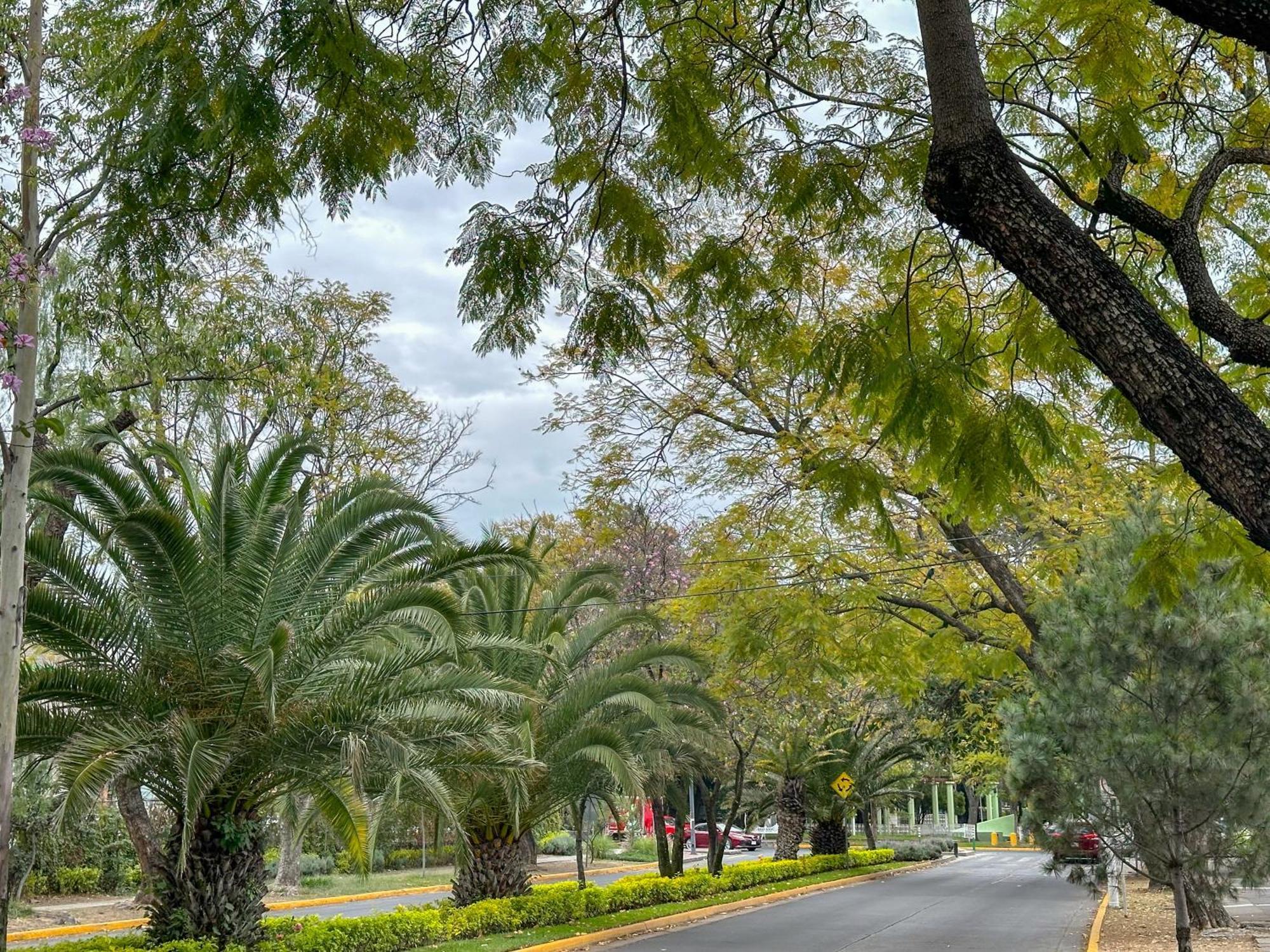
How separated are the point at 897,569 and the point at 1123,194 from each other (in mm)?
12069

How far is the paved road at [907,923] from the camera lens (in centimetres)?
1634

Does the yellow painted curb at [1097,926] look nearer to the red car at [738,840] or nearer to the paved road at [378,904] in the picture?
the paved road at [378,904]

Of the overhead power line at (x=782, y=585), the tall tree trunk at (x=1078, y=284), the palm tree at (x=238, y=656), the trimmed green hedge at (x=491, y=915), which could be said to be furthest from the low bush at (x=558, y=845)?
the tall tree trunk at (x=1078, y=284)

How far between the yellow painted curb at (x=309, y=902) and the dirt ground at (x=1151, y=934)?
11.0 meters

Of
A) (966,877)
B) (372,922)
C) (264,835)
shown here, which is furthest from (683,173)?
(966,877)

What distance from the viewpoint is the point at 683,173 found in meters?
5.88

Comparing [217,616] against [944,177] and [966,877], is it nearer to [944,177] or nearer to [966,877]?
[944,177]

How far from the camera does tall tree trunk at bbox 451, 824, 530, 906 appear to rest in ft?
58.4

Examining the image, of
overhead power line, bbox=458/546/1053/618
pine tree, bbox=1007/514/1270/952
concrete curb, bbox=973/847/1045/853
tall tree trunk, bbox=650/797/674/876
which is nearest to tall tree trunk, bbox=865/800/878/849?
tall tree trunk, bbox=650/797/674/876

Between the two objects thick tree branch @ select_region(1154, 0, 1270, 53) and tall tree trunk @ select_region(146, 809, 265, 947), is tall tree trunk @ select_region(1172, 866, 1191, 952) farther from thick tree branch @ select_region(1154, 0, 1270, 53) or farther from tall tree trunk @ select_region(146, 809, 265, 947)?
thick tree branch @ select_region(1154, 0, 1270, 53)

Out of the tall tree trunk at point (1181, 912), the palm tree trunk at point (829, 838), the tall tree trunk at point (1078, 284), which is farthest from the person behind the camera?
the palm tree trunk at point (829, 838)

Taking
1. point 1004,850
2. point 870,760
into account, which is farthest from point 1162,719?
point 1004,850

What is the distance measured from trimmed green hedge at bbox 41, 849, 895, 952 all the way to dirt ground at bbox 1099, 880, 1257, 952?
296 inches

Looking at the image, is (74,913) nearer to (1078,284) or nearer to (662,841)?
(662,841)
